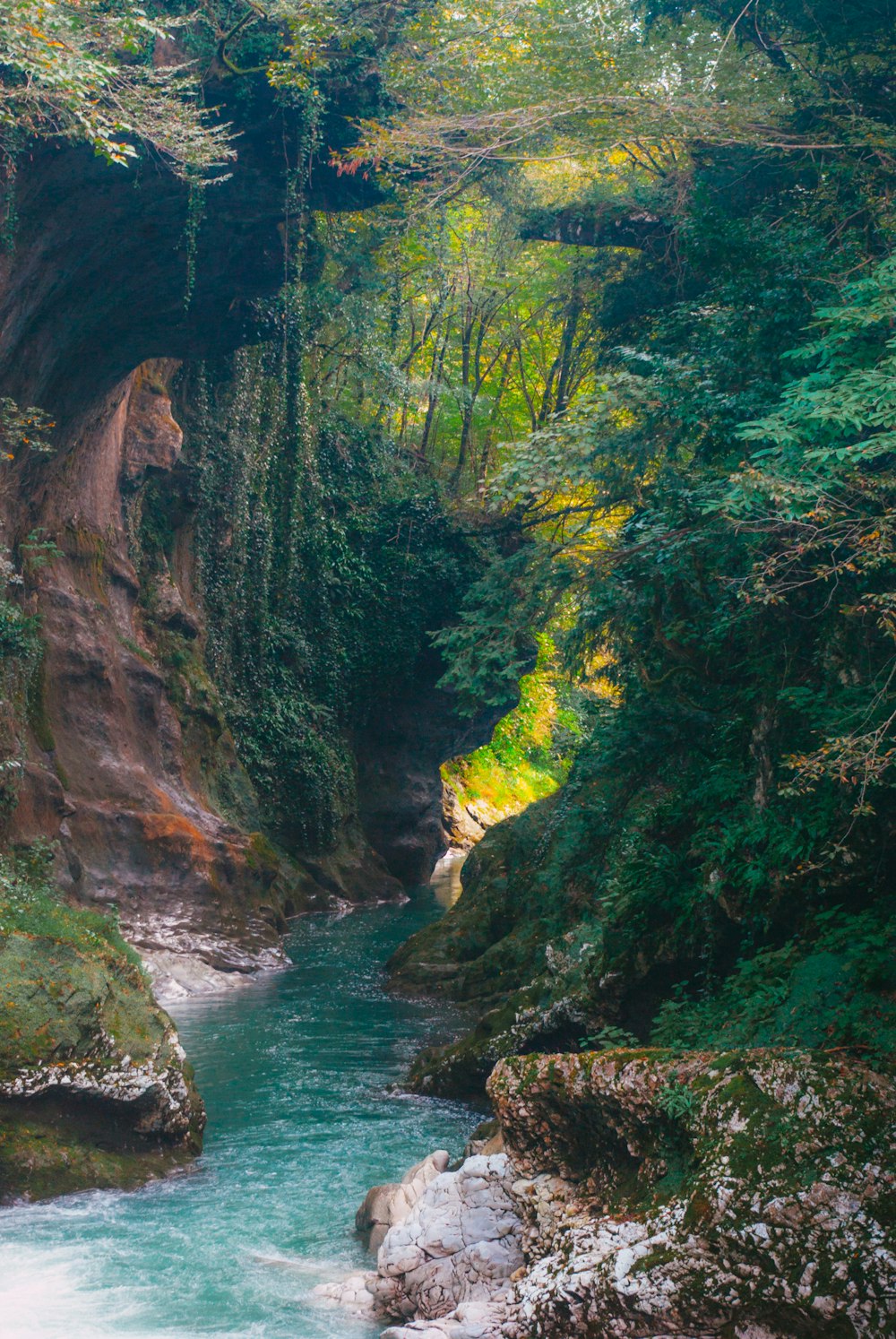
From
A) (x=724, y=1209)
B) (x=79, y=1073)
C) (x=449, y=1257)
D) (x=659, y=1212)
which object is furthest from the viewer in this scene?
(x=79, y=1073)

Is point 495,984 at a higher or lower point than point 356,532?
lower

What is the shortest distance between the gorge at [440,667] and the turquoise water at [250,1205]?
5 cm

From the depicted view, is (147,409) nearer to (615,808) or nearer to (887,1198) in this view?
(615,808)

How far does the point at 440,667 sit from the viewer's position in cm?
2338

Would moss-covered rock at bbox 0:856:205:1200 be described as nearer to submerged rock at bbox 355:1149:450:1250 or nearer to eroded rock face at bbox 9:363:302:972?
submerged rock at bbox 355:1149:450:1250

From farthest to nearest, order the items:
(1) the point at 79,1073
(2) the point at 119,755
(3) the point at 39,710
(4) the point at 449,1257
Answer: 1. (2) the point at 119,755
2. (3) the point at 39,710
3. (1) the point at 79,1073
4. (4) the point at 449,1257

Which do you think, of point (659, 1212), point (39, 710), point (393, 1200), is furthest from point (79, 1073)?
point (39, 710)

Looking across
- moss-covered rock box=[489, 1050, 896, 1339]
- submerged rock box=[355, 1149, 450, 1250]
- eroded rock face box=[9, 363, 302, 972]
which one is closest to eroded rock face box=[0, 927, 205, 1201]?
submerged rock box=[355, 1149, 450, 1250]

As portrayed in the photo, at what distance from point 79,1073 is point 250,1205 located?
1529 millimetres

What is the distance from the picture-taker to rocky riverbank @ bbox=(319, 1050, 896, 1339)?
439cm

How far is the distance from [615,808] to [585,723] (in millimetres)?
1547

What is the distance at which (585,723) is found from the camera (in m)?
12.0

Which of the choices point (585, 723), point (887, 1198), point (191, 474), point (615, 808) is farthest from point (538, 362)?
point (887, 1198)

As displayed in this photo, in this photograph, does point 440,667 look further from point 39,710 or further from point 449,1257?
point 449,1257
